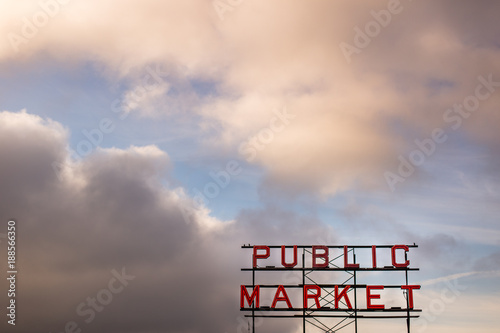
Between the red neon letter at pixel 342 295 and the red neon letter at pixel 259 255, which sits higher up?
the red neon letter at pixel 259 255

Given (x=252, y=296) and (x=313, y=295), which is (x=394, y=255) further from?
(x=252, y=296)

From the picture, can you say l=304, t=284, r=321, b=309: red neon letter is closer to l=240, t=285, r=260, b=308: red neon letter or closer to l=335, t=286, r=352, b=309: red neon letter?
l=335, t=286, r=352, b=309: red neon letter

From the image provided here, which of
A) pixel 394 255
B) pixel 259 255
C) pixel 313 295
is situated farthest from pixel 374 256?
pixel 259 255

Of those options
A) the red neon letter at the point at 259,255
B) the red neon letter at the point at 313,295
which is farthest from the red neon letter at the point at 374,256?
the red neon letter at the point at 259,255

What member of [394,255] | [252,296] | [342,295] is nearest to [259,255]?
[252,296]

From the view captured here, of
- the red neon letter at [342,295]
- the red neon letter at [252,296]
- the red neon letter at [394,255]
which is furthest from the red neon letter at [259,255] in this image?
the red neon letter at [394,255]

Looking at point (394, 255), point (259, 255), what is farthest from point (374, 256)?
point (259, 255)

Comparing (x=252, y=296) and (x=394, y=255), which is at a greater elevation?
(x=394, y=255)

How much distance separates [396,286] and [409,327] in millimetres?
3327

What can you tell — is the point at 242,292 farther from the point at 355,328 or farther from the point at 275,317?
the point at 355,328

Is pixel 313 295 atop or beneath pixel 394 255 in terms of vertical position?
beneath

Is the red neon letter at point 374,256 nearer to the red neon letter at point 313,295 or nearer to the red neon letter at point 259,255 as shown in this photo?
the red neon letter at point 313,295

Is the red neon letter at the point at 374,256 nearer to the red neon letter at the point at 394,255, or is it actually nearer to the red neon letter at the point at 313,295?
the red neon letter at the point at 394,255

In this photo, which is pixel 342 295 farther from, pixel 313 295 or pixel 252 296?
pixel 252 296
